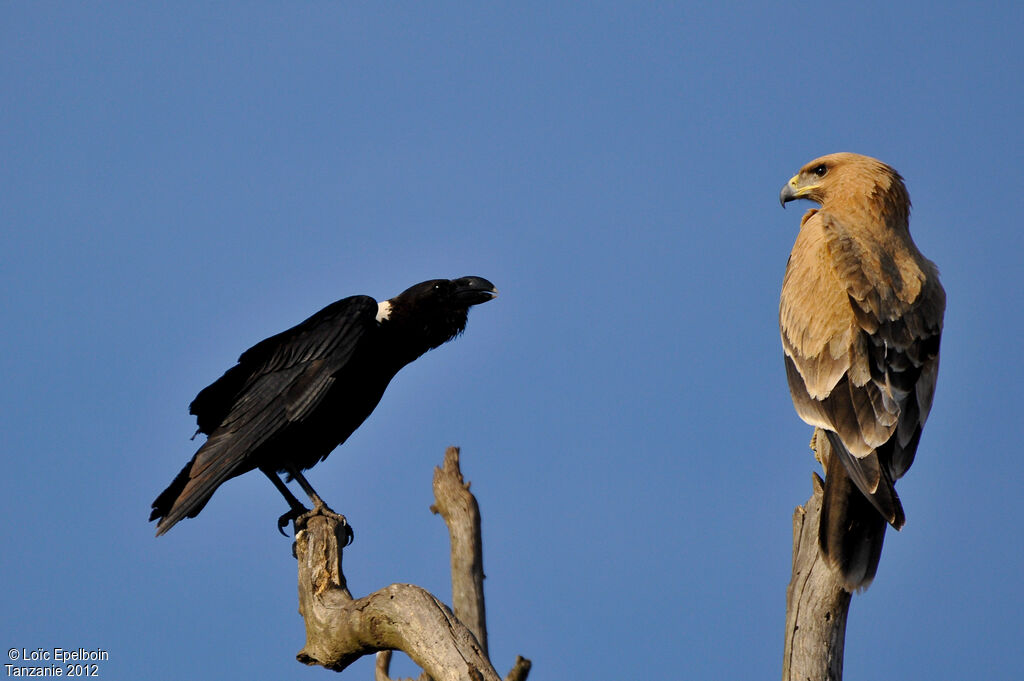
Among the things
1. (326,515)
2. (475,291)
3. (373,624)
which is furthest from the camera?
(475,291)

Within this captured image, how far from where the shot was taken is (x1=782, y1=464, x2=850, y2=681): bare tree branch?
464 cm

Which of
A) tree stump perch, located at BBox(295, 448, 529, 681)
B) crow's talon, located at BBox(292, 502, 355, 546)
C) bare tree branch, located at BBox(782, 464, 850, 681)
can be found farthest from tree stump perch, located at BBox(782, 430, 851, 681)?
crow's talon, located at BBox(292, 502, 355, 546)

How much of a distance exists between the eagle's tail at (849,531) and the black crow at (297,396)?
318 centimetres

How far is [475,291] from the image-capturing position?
787cm

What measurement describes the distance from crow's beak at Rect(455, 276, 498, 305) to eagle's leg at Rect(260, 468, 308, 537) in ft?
5.76

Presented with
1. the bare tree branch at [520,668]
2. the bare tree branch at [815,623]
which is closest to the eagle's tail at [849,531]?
the bare tree branch at [815,623]

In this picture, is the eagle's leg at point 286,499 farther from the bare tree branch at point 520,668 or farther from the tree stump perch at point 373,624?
the bare tree branch at point 520,668

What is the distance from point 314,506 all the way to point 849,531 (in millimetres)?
3355

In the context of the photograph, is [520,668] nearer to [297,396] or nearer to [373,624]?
[373,624]

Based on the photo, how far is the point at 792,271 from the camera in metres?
5.90

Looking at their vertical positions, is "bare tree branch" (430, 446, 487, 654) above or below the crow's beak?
below

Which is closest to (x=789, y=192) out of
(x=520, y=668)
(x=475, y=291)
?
(x=475, y=291)

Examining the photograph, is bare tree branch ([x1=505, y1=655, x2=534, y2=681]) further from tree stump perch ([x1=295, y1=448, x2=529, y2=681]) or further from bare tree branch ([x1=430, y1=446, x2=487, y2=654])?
bare tree branch ([x1=430, y1=446, x2=487, y2=654])

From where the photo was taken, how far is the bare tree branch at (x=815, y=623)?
183 inches
